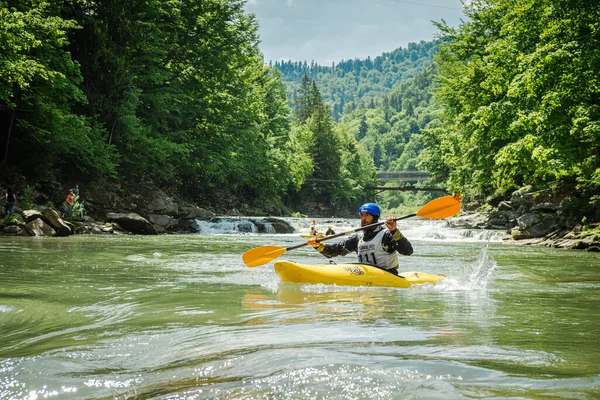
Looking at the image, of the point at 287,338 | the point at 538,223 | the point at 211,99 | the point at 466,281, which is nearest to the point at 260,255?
the point at 466,281

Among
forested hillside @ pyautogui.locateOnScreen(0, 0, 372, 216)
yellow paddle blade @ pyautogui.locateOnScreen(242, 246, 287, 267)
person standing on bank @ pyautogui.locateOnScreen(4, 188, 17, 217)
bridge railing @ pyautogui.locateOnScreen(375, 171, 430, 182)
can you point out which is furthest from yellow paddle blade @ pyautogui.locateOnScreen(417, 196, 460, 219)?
bridge railing @ pyautogui.locateOnScreen(375, 171, 430, 182)

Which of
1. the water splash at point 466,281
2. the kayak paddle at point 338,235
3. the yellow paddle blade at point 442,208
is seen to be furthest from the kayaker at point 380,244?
the yellow paddle blade at point 442,208

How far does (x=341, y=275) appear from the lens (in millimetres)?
7141

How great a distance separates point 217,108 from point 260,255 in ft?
73.6

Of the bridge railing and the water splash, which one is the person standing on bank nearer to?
the water splash

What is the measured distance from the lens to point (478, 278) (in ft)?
27.4

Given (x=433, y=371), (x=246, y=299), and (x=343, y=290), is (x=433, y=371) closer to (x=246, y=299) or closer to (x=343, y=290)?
(x=246, y=299)

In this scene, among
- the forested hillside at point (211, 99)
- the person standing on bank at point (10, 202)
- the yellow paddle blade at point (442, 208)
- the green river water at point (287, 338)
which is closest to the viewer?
the green river water at point (287, 338)

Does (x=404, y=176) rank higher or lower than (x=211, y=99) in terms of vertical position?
higher

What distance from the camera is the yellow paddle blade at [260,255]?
327 inches

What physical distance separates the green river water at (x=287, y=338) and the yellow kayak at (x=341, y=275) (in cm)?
13

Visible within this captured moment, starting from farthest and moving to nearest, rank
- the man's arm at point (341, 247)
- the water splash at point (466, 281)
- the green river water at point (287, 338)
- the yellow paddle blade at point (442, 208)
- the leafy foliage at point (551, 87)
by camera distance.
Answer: the leafy foliage at point (551, 87) < the yellow paddle blade at point (442, 208) < the man's arm at point (341, 247) < the water splash at point (466, 281) < the green river water at point (287, 338)

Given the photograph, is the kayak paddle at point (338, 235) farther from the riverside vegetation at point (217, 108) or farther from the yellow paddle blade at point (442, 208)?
the riverside vegetation at point (217, 108)

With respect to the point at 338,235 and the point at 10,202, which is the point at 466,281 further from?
the point at 10,202
